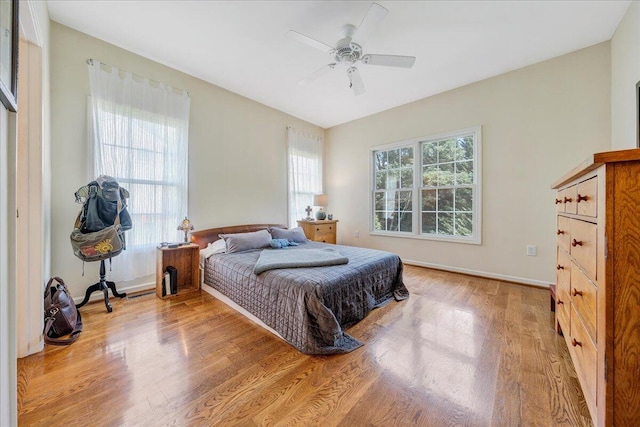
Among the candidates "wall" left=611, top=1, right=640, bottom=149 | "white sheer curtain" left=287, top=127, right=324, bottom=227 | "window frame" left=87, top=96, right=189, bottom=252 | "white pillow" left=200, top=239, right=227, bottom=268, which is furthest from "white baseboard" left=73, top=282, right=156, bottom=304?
"wall" left=611, top=1, right=640, bottom=149

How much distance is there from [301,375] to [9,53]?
2.07m

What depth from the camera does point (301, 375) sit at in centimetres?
156

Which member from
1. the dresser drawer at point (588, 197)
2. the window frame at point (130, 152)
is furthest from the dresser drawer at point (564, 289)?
the window frame at point (130, 152)

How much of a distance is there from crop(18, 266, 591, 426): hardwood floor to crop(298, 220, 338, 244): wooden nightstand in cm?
233

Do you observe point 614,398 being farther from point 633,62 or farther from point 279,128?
point 279,128

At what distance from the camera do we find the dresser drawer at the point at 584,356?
3.58 feet

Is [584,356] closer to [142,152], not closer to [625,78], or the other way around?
[625,78]

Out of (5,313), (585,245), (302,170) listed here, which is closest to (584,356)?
(585,245)

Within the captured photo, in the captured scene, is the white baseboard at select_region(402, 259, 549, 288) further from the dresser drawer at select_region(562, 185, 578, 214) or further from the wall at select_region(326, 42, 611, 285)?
the dresser drawer at select_region(562, 185, 578, 214)

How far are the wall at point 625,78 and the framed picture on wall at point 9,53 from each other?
13.1ft

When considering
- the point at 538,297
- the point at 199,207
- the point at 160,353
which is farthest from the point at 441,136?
the point at 160,353

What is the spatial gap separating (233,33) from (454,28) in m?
2.23

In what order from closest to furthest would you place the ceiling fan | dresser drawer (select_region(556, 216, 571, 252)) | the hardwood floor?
the hardwood floor < dresser drawer (select_region(556, 216, 571, 252)) < the ceiling fan

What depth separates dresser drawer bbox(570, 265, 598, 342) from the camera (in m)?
1.08
